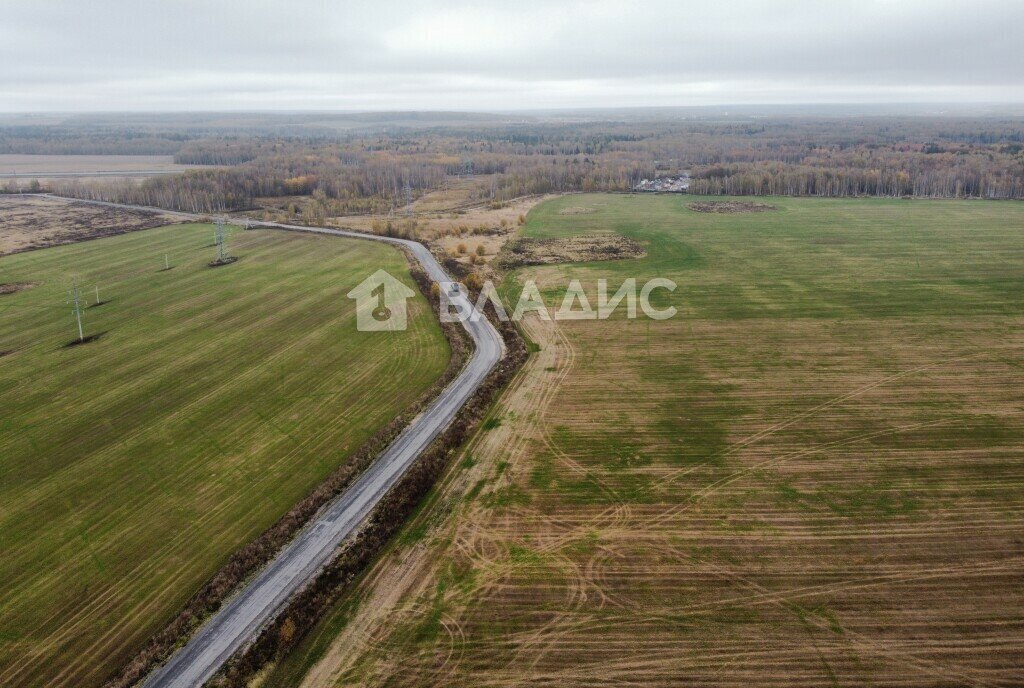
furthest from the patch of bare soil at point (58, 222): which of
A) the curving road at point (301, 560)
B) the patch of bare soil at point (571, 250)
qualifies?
the curving road at point (301, 560)

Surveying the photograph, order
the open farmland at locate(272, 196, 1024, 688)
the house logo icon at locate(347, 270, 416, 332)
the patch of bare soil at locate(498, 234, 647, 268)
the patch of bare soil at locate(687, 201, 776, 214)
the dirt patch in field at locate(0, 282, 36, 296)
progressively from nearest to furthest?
1. the open farmland at locate(272, 196, 1024, 688)
2. the house logo icon at locate(347, 270, 416, 332)
3. the dirt patch in field at locate(0, 282, 36, 296)
4. the patch of bare soil at locate(498, 234, 647, 268)
5. the patch of bare soil at locate(687, 201, 776, 214)

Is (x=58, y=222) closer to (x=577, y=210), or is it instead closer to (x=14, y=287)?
(x=14, y=287)

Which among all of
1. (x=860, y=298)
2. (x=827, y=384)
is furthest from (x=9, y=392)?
(x=860, y=298)

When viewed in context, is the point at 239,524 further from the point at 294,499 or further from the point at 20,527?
the point at 20,527

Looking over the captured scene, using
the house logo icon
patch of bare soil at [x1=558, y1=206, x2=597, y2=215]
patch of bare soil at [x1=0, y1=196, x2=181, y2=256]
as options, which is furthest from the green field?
patch of bare soil at [x1=558, y1=206, x2=597, y2=215]

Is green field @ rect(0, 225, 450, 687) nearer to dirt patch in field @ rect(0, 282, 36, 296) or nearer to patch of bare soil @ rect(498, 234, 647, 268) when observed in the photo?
dirt patch in field @ rect(0, 282, 36, 296)

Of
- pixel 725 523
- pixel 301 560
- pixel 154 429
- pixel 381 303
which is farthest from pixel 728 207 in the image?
pixel 301 560
